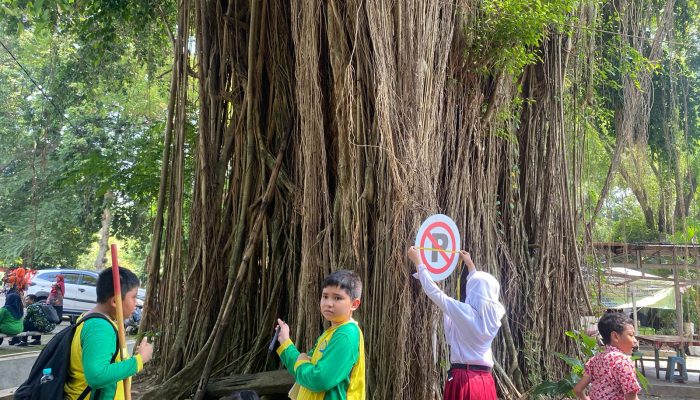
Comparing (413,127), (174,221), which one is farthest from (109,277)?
(174,221)

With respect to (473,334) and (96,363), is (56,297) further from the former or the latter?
(96,363)

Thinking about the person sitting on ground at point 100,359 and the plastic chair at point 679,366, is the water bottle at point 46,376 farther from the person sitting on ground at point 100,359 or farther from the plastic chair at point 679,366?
the plastic chair at point 679,366

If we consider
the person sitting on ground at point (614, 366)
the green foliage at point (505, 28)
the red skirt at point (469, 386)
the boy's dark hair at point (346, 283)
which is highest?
the green foliage at point (505, 28)

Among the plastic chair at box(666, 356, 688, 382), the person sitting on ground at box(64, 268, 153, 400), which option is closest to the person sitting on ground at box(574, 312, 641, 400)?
the person sitting on ground at box(64, 268, 153, 400)

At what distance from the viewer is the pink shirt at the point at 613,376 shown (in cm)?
316

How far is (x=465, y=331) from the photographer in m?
3.37

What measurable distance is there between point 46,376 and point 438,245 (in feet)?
7.15

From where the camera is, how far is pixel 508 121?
608 centimetres

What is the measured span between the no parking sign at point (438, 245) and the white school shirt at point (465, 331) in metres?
0.17

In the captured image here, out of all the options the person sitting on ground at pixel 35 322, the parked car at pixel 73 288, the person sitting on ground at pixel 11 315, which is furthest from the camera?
the parked car at pixel 73 288

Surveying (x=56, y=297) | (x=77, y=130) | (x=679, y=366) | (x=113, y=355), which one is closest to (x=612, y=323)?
(x=113, y=355)

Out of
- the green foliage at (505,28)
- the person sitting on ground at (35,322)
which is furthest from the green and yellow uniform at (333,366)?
the person sitting on ground at (35,322)

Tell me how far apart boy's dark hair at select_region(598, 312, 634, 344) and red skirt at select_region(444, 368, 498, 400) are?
649 millimetres

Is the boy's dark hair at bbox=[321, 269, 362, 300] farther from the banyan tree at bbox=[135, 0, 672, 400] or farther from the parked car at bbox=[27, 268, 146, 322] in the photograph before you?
the parked car at bbox=[27, 268, 146, 322]
